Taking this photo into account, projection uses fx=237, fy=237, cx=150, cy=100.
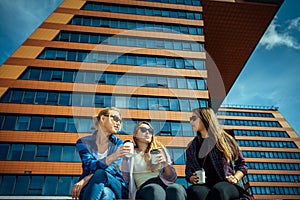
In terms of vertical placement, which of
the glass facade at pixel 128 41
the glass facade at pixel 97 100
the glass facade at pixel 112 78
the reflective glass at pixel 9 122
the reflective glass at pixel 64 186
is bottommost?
the reflective glass at pixel 64 186

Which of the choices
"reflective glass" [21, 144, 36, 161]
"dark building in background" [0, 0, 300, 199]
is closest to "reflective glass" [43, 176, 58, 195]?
"dark building in background" [0, 0, 300, 199]

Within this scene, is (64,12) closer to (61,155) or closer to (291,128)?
(61,155)

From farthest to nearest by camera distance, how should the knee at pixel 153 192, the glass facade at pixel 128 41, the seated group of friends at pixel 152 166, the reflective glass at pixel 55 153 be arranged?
the glass facade at pixel 128 41 → the reflective glass at pixel 55 153 → the seated group of friends at pixel 152 166 → the knee at pixel 153 192

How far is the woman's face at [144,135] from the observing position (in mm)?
3143

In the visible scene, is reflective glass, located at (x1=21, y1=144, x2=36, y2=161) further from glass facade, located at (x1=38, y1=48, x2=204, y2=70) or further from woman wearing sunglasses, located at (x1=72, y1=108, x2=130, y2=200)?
woman wearing sunglasses, located at (x1=72, y1=108, x2=130, y2=200)

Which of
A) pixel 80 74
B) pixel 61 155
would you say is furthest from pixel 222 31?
pixel 61 155

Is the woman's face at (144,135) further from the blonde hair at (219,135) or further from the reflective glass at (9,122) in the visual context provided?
the reflective glass at (9,122)

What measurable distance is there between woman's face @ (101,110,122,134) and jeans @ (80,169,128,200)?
2.19 ft

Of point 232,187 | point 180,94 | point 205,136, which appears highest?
point 180,94

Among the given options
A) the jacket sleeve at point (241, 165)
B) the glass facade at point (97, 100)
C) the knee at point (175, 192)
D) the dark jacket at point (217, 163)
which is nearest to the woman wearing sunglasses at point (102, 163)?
the knee at point (175, 192)

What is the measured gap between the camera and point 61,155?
19.7 m

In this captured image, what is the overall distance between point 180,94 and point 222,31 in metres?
10.3

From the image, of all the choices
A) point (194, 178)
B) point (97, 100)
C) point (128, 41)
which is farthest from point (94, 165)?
point (128, 41)

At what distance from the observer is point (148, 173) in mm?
2820
